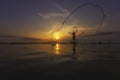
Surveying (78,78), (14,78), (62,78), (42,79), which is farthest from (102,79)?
(14,78)

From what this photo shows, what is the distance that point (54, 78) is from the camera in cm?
2112

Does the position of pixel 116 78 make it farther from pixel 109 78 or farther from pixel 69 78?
pixel 69 78

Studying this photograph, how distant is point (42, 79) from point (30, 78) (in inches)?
58.2

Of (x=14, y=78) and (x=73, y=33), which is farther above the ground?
(x=73, y=33)

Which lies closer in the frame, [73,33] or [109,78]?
[109,78]

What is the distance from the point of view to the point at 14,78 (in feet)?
68.0

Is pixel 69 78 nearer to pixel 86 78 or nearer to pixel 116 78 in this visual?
pixel 86 78

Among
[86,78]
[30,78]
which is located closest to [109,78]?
[86,78]

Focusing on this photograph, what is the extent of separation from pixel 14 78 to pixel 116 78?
11766 mm

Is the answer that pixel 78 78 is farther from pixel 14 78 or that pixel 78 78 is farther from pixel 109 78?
pixel 14 78

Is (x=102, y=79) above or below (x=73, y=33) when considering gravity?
below

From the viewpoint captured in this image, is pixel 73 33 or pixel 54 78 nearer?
pixel 54 78

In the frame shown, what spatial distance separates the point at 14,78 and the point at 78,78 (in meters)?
7.35

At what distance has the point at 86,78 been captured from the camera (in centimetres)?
2133
